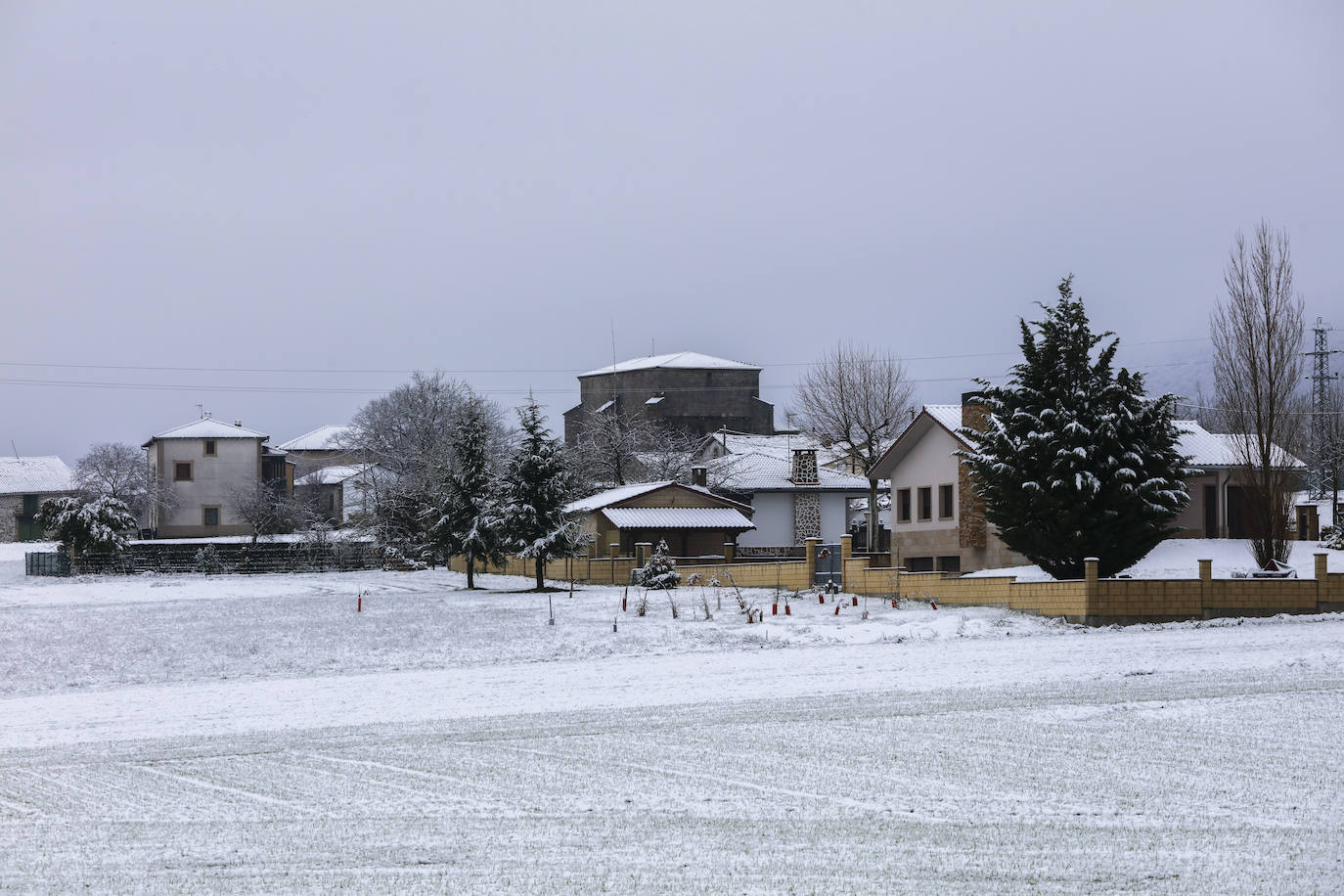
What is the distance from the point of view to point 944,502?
42125mm

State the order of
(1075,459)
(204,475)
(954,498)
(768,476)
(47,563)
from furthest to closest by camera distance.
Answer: (204,475) → (768,476) → (47,563) → (954,498) → (1075,459)

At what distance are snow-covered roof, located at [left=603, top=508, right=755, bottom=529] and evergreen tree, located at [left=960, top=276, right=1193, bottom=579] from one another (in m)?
22.2

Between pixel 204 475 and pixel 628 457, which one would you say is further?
pixel 204 475

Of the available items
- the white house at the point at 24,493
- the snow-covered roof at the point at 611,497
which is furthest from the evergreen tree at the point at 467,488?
the white house at the point at 24,493

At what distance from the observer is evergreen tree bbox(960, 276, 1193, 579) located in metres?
29.6

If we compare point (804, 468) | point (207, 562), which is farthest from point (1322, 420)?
point (207, 562)

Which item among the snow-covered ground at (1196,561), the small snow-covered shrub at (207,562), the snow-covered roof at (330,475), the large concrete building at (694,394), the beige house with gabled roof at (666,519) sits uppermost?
the large concrete building at (694,394)

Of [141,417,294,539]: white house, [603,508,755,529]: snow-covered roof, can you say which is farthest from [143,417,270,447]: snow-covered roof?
[603,508,755,529]: snow-covered roof

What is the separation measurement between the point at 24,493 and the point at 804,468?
54.6m

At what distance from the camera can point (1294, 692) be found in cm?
1522

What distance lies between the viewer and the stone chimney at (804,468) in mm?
62656

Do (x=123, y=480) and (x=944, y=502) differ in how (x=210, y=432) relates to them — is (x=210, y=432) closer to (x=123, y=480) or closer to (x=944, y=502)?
(x=123, y=480)

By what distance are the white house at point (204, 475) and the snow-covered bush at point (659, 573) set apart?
4666 centimetres

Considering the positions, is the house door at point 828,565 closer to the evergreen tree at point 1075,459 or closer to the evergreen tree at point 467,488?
the evergreen tree at point 1075,459
